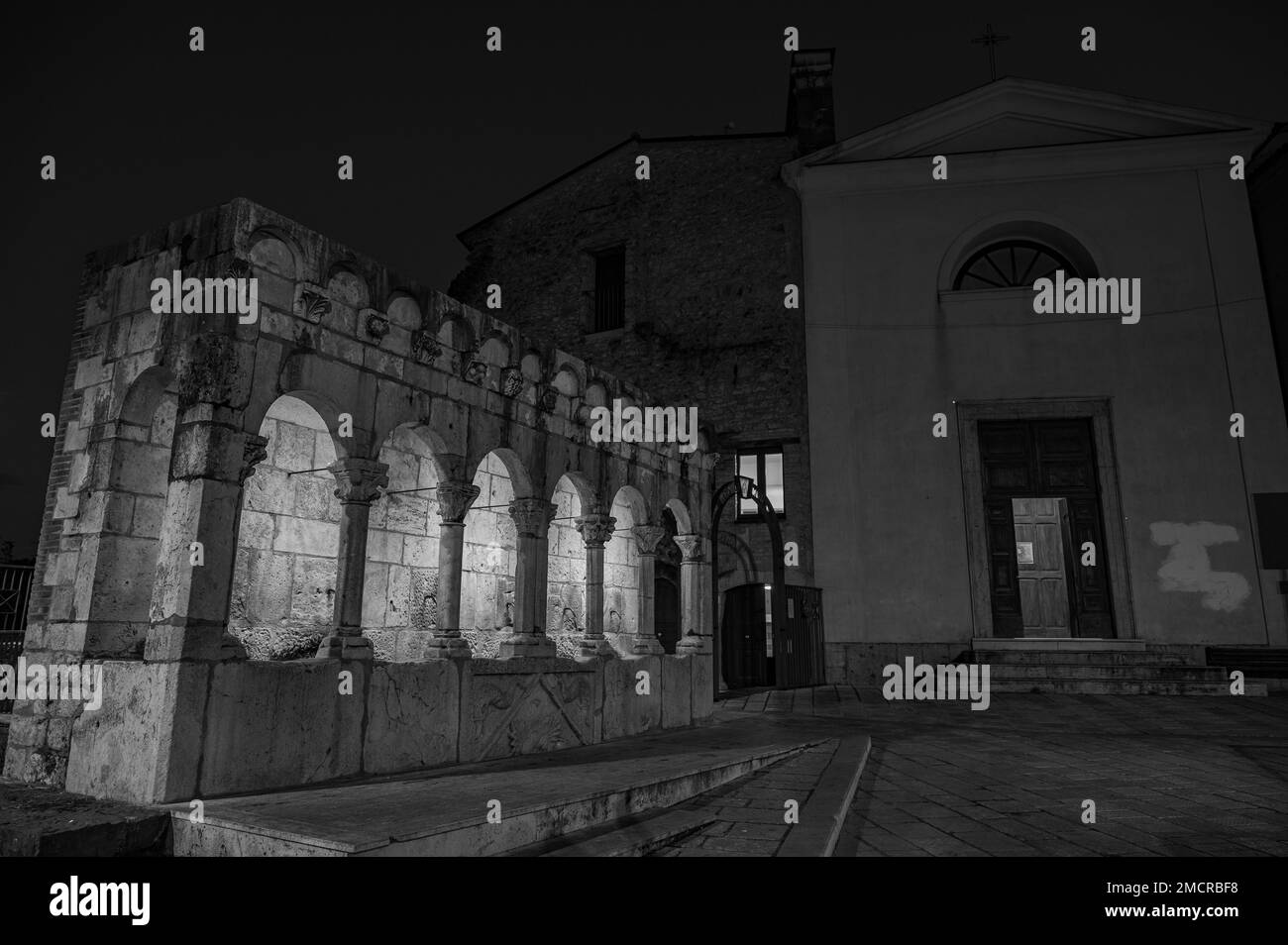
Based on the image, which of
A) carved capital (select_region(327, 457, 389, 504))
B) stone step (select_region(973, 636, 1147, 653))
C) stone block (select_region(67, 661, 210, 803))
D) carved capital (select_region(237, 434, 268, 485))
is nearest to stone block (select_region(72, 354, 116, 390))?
carved capital (select_region(237, 434, 268, 485))

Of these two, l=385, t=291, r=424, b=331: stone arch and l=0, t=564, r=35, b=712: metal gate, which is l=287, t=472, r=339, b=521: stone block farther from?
l=0, t=564, r=35, b=712: metal gate

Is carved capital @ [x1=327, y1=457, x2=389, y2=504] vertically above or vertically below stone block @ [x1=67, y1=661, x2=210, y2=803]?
above

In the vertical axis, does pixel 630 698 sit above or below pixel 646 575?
below

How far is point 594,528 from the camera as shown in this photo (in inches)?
279

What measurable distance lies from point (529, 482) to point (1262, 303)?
12.1 metres

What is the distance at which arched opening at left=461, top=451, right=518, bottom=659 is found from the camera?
6711mm

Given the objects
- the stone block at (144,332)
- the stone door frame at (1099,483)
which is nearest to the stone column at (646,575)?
the stone block at (144,332)

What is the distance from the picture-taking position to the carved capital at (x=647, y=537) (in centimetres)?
795

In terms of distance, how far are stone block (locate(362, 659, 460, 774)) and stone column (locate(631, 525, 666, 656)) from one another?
2751mm

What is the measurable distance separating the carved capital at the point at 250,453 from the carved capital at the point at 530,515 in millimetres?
2348

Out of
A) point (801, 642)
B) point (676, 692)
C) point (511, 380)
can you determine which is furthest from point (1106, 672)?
point (511, 380)

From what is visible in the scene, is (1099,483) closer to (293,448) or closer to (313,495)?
(313,495)

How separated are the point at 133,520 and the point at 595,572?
3596 mm

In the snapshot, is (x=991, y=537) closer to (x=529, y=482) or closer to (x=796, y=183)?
(x=796, y=183)
